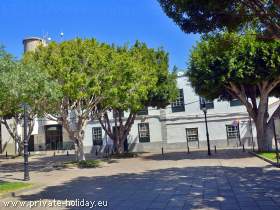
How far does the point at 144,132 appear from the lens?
41562mm

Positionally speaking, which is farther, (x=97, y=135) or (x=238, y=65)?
(x=97, y=135)

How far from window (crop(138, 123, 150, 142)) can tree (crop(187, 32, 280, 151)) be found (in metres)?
15.5

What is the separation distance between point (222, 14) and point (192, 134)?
30.5m

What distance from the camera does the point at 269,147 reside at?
26.0 metres

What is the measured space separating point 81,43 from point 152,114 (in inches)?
781

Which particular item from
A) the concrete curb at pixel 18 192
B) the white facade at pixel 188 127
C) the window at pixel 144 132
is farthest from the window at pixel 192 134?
the concrete curb at pixel 18 192

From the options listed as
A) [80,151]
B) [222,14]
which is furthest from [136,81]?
[222,14]

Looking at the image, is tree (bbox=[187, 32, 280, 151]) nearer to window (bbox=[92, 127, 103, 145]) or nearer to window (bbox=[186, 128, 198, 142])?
window (bbox=[186, 128, 198, 142])

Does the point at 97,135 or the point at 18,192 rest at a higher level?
the point at 97,135

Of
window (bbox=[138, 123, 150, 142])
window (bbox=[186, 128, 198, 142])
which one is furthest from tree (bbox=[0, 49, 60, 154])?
window (bbox=[186, 128, 198, 142])

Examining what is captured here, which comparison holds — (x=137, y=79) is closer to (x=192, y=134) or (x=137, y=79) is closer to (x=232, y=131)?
(x=192, y=134)

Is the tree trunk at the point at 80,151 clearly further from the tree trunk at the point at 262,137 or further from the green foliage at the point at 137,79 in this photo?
the tree trunk at the point at 262,137

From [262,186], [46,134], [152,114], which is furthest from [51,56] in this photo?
[46,134]

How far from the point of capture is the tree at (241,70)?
896 inches
